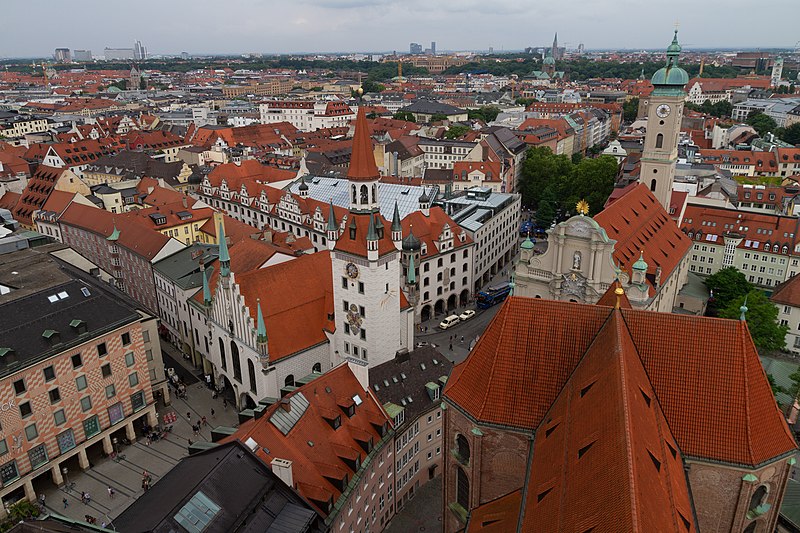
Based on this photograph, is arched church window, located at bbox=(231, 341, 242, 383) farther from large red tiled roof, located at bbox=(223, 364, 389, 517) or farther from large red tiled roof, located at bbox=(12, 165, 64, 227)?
large red tiled roof, located at bbox=(12, 165, 64, 227)

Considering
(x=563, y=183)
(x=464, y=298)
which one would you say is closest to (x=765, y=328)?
(x=464, y=298)

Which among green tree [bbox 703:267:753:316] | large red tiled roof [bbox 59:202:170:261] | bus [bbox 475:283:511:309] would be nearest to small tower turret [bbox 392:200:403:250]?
bus [bbox 475:283:511:309]

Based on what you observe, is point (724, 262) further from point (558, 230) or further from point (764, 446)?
point (764, 446)

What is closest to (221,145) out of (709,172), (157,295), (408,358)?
(157,295)

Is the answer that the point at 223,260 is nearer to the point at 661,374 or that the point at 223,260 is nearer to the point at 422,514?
the point at 422,514

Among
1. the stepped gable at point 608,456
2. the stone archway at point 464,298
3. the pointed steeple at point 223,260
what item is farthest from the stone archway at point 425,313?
the stepped gable at point 608,456

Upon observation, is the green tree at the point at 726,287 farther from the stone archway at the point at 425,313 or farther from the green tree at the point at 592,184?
the green tree at the point at 592,184

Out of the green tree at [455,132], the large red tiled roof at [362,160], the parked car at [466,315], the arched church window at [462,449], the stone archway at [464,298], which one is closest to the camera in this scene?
the arched church window at [462,449]
